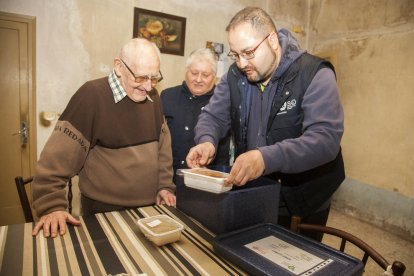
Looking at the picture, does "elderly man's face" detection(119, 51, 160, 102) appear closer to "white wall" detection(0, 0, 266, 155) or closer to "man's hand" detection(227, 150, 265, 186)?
"man's hand" detection(227, 150, 265, 186)

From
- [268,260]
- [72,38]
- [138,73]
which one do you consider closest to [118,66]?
[138,73]

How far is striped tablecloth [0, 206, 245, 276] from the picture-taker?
Answer: 847 mm

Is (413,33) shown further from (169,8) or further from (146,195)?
(146,195)

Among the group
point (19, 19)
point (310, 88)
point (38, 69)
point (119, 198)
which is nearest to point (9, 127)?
point (38, 69)

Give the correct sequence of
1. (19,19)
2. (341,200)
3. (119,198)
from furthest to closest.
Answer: (341,200)
(19,19)
(119,198)

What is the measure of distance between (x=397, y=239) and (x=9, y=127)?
12.9 ft

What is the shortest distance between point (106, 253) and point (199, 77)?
5.64ft

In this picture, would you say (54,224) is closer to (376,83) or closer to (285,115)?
(285,115)

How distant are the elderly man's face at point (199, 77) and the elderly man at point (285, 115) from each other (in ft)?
2.79

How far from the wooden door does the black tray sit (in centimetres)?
250

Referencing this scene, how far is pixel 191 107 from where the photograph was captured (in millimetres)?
2426

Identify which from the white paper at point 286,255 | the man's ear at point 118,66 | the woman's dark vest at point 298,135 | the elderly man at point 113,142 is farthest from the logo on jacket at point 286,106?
the man's ear at point 118,66

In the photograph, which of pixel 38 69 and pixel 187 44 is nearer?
pixel 38 69

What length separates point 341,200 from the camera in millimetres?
3811
